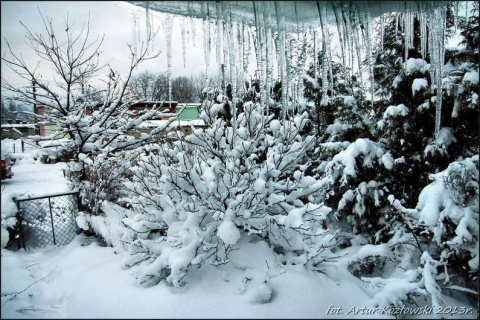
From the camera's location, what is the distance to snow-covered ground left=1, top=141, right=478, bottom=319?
2264 mm

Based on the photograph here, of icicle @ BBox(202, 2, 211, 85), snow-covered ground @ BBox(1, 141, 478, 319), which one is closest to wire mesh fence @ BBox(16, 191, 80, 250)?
snow-covered ground @ BBox(1, 141, 478, 319)

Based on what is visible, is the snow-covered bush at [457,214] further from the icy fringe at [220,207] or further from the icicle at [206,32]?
the icicle at [206,32]

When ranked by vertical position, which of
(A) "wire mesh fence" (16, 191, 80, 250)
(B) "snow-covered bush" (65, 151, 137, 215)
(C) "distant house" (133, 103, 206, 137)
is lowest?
(A) "wire mesh fence" (16, 191, 80, 250)

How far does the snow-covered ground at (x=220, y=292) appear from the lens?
7.43 ft

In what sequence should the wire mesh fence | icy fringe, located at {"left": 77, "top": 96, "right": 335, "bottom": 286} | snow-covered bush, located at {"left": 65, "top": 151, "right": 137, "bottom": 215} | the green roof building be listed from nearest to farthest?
icy fringe, located at {"left": 77, "top": 96, "right": 335, "bottom": 286} → the wire mesh fence → snow-covered bush, located at {"left": 65, "top": 151, "right": 137, "bottom": 215} → the green roof building

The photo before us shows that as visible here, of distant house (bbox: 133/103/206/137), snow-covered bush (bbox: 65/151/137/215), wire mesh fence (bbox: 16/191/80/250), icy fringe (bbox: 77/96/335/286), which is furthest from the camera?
distant house (bbox: 133/103/206/137)

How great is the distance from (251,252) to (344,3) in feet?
8.44

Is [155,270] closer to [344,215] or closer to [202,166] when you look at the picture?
[202,166]

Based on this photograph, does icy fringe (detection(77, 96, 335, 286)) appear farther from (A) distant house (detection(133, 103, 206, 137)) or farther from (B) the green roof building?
(B) the green roof building

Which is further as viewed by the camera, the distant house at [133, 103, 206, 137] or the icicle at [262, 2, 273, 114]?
the distant house at [133, 103, 206, 137]

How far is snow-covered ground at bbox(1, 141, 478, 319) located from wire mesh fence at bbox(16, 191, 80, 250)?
2.05 m

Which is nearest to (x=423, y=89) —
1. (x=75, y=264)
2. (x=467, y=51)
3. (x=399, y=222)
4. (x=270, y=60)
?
(x=467, y=51)

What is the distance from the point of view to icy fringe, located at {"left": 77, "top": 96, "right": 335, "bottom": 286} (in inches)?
129

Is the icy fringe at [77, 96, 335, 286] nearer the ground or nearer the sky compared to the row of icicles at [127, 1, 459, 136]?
nearer the ground
